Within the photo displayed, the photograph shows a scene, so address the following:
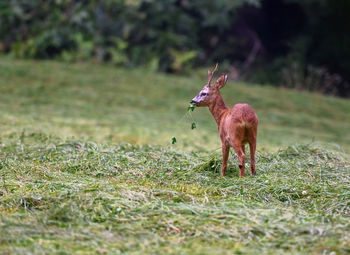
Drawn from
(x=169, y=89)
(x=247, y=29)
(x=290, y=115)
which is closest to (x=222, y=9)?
(x=247, y=29)

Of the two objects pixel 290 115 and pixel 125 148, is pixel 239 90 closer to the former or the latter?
pixel 290 115

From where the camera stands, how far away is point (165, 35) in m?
14.8

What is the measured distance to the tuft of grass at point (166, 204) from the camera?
2650 mm

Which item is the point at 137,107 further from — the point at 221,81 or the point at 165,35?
the point at 221,81

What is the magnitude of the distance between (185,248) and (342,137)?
7.75m

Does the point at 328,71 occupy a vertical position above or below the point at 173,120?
above

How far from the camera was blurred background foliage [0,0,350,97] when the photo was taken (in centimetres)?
1440

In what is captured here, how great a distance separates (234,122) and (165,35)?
1134cm

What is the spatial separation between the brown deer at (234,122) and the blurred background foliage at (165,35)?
10043mm

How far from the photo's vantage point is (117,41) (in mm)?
14398

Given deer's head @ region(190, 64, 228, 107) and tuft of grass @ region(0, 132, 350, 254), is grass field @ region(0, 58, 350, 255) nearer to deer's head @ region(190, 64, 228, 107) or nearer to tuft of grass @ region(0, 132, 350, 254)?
tuft of grass @ region(0, 132, 350, 254)

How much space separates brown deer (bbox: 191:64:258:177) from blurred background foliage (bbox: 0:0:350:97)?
10.0m

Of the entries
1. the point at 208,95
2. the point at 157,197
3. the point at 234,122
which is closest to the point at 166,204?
the point at 157,197

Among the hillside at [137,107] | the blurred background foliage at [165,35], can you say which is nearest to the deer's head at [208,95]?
the hillside at [137,107]
